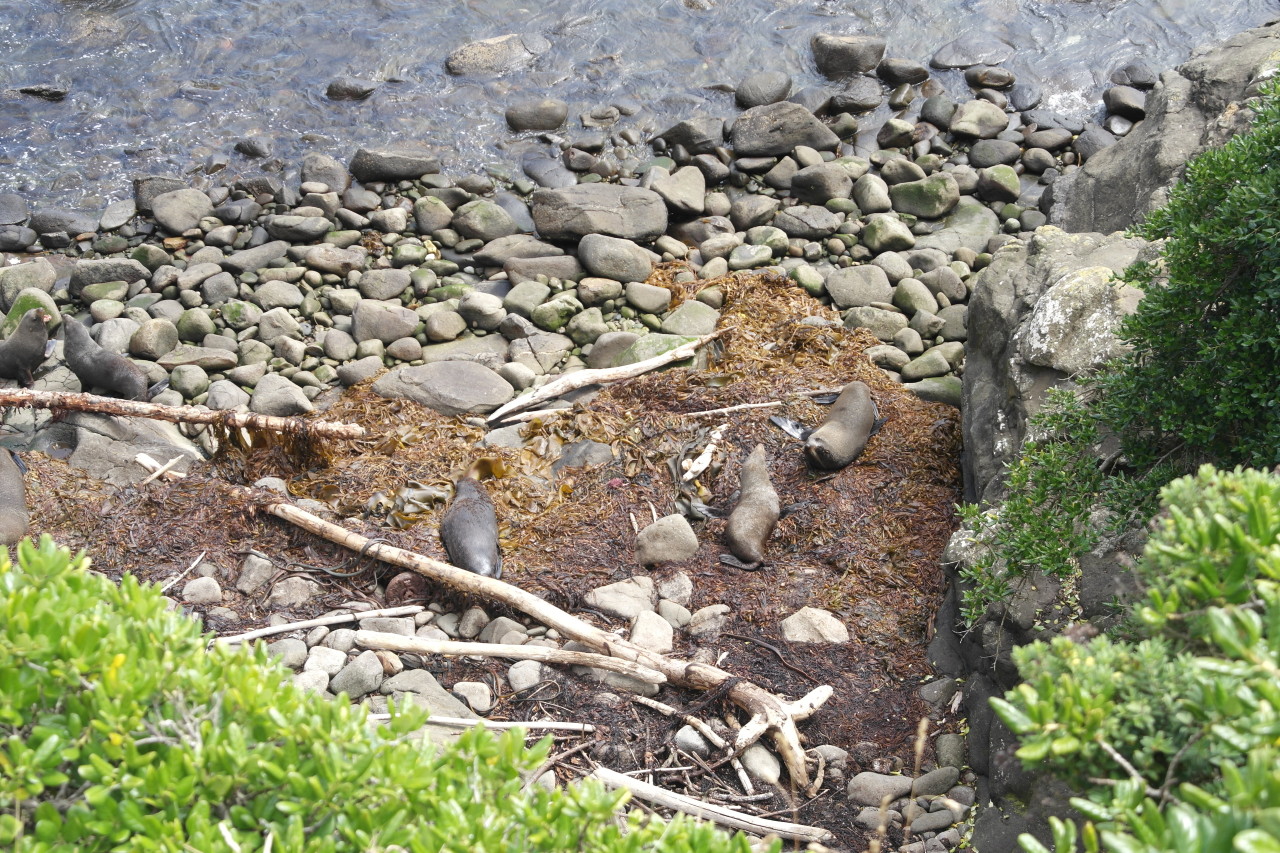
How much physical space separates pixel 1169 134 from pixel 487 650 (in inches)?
230

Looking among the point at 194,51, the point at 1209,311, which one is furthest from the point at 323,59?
the point at 1209,311

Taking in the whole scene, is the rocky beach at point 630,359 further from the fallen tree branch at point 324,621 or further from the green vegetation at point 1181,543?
the green vegetation at point 1181,543

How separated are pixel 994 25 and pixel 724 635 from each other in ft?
38.2

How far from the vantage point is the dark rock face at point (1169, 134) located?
6422 mm

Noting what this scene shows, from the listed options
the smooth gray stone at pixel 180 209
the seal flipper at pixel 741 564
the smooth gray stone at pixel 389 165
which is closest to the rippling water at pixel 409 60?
the smooth gray stone at pixel 389 165

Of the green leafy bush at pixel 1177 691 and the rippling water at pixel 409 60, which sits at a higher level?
the green leafy bush at pixel 1177 691

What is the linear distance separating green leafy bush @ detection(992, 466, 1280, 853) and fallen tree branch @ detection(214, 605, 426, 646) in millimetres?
3607

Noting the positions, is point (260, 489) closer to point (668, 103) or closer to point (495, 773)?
point (495, 773)

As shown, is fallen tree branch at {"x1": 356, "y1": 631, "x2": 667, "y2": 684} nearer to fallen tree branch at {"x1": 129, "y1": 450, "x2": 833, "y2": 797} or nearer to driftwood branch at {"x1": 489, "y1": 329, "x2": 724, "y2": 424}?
fallen tree branch at {"x1": 129, "y1": 450, "x2": 833, "y2": 797}

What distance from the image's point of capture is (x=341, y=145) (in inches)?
447

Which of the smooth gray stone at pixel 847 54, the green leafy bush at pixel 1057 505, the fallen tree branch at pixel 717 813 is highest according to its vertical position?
the green leafy bush at pixel 1057 505

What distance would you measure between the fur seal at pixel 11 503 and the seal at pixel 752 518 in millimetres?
4035

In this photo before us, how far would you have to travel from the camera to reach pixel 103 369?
23.5ft

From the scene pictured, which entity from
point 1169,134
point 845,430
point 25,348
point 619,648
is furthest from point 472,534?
point 1169,134
